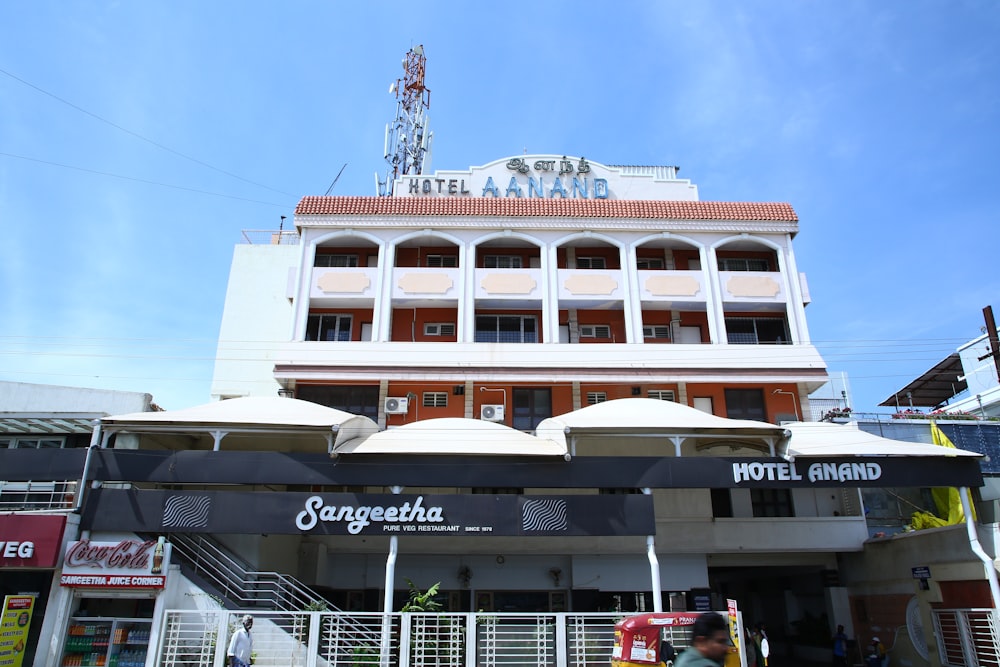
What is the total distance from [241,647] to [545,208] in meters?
18.6

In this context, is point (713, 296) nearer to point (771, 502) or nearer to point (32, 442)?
point (771, 502)

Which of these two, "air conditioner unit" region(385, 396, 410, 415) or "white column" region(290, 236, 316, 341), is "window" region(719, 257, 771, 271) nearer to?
"air conditioner unit" region(385, 396, 410, 415)

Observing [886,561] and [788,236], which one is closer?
[886,561]

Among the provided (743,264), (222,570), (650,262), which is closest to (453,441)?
(222,570)

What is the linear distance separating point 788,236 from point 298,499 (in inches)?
819

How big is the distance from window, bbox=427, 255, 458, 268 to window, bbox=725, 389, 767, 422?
466 inches

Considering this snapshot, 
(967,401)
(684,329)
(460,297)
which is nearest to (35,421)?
(460,297)

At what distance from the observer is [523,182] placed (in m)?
29.0

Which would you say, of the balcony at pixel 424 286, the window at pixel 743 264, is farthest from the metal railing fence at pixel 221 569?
the window at pixel 743 264

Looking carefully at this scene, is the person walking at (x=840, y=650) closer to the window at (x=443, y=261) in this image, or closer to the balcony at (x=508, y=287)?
the balcony at (x=508, y=287)

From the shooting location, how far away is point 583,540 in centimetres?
2225

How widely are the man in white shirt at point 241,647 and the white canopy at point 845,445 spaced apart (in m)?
14.4

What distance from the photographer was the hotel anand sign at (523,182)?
93.5ft

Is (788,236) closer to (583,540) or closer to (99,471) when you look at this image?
(583,540)
